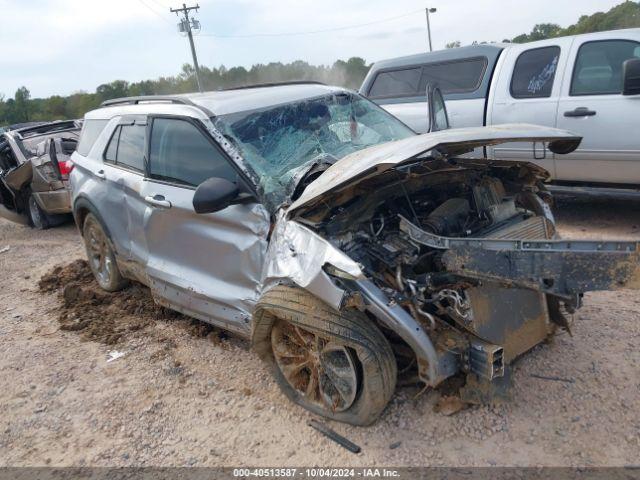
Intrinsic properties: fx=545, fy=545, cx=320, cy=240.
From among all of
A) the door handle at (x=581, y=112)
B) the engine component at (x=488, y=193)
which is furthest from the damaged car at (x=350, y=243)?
the door handle at (x=581, y=112)

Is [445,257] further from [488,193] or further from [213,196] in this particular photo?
[213,196]

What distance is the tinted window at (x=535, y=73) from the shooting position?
5.96 m

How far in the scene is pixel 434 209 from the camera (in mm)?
3143

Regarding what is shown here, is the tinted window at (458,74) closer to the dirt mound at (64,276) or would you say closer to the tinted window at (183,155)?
the tinted window at (183,155)

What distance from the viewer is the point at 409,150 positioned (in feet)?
8.18

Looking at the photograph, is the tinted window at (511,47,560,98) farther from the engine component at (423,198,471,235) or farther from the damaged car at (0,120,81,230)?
the damaged car at (0,120,81,230)

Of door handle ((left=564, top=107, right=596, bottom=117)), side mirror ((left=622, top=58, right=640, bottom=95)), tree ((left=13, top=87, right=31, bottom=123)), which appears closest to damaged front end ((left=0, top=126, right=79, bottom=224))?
door handle ((left=564, top=107, right=596, bottom=117))

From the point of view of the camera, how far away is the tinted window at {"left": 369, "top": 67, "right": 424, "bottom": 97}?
733 cm

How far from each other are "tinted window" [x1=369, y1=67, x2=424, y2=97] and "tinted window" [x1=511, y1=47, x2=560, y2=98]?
142cm

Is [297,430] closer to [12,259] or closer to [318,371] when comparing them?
[318,371]

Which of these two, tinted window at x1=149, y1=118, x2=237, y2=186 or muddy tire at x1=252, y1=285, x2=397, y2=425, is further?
tinted window at x1=149, y1=118, x2=237, y2=186

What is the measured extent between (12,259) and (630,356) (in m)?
7.18

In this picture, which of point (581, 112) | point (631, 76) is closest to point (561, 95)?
point (581, 112)

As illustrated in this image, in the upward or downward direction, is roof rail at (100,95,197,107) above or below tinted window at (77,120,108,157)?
above
